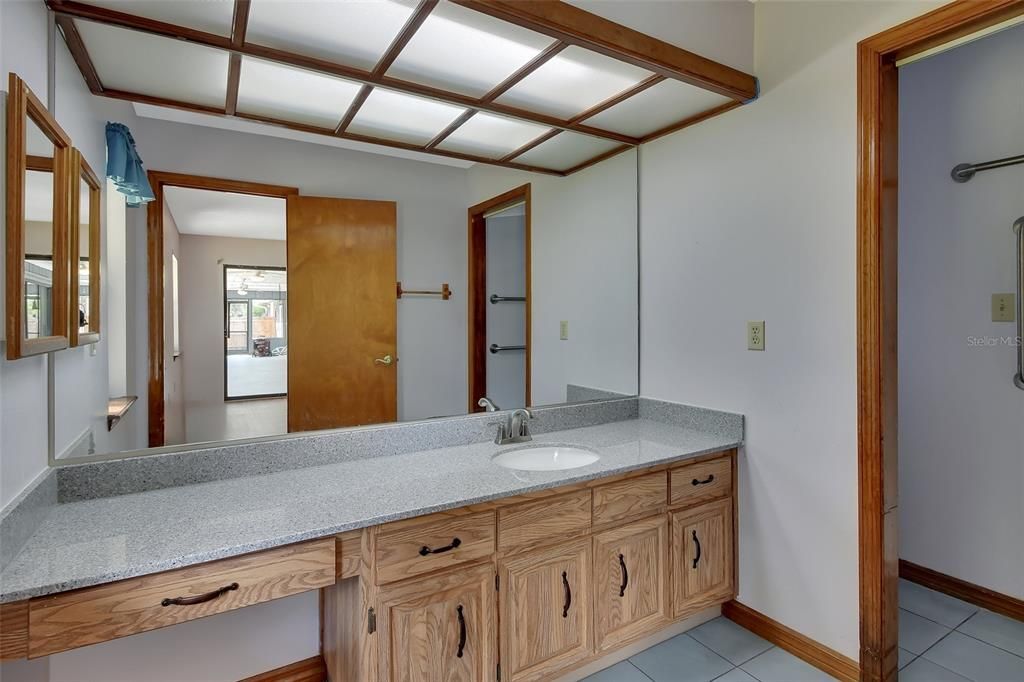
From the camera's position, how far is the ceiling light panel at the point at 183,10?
1.26 meters

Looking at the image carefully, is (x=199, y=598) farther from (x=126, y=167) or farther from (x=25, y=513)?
(x=126, y=167)

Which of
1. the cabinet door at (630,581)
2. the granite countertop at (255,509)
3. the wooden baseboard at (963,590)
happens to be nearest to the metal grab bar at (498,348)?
the granite countertop at (255,509)

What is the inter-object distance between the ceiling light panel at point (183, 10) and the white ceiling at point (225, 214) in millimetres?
424

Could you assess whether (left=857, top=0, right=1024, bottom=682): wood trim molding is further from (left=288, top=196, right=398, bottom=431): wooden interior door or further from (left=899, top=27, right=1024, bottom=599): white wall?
(left=288, top=196, right=398, bottom=431): wooden interior door

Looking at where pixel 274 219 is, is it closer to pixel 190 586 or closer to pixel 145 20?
pixel 145 20

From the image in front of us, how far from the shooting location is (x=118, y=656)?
140cm

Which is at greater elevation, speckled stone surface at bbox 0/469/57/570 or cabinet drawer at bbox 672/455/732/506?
speckled stone surface at bbox 0/469/57/570

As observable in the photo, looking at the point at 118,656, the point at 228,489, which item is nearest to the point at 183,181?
the point at 228,489

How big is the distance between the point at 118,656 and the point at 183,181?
4.37ft

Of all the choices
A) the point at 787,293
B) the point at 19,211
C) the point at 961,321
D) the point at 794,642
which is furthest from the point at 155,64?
the point at 961,321

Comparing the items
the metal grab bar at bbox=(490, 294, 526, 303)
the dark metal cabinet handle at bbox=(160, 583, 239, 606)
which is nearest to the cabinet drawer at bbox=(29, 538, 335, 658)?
the dark metal cabinet handle at bbox=(160, 583, 239, 606)

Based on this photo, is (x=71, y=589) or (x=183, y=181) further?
(x=183, y=181)

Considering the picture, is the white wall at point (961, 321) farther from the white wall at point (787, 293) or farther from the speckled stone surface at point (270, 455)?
the speckled stone surface at point (270, 455)

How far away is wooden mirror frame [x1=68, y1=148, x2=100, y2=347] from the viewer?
123cm
